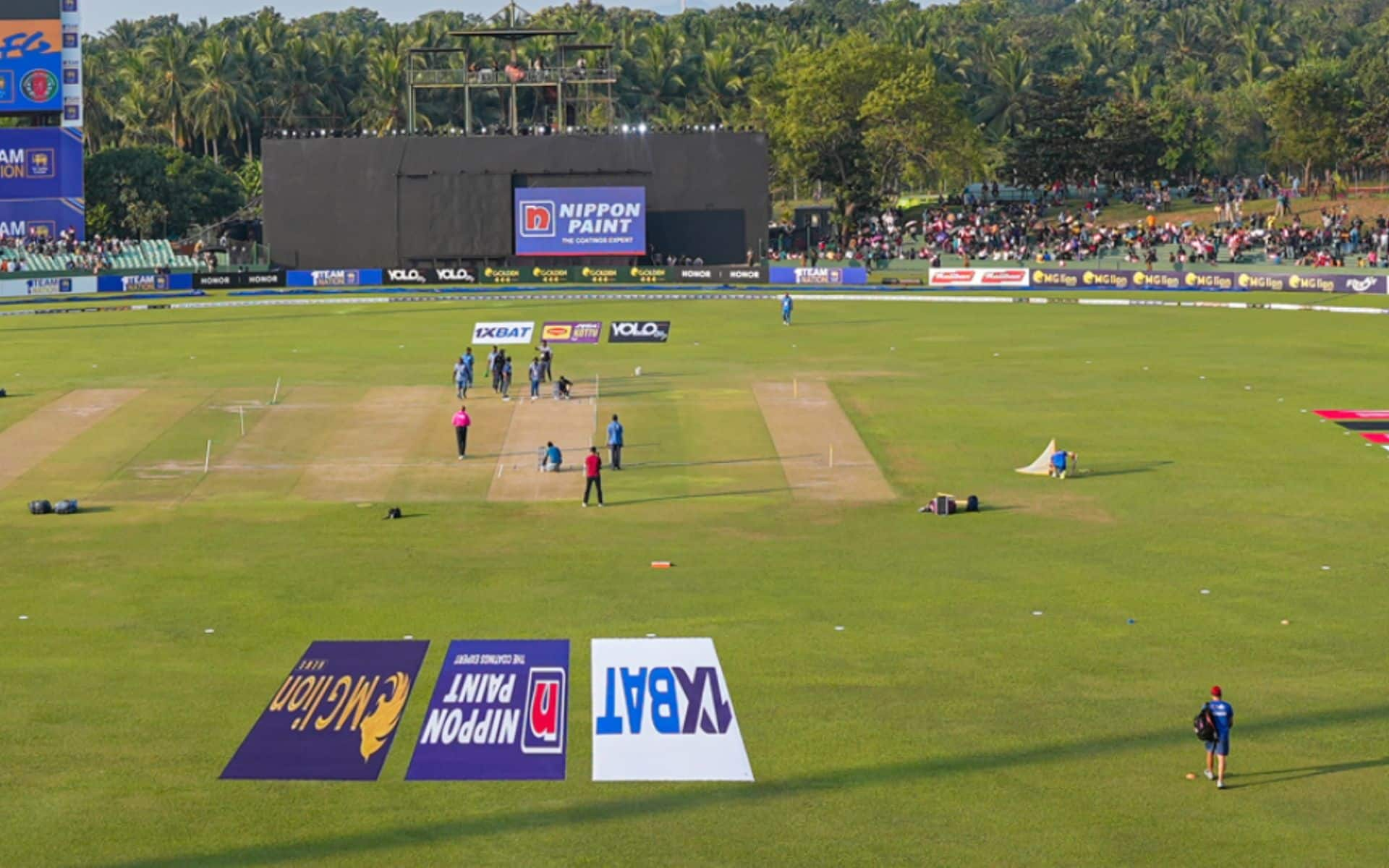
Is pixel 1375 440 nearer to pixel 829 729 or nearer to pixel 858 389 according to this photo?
pixel 858 389

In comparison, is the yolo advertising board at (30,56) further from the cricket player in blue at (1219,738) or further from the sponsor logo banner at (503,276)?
the cricket player in blue at (1219,738)

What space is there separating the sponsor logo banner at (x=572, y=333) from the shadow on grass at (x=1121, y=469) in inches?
1314

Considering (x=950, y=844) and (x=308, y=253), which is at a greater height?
(x=308, y=253)

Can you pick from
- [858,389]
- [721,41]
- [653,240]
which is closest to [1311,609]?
[858,389]

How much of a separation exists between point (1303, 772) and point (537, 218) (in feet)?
281

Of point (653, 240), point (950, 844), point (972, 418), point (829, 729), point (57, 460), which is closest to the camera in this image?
point (950, 844)

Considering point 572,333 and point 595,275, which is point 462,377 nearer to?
point 572,333

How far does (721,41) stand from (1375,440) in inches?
5179

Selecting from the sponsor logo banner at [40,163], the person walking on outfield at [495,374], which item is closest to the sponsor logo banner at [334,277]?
the sponsor logo banner at [40,163]

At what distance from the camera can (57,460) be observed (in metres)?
45.3

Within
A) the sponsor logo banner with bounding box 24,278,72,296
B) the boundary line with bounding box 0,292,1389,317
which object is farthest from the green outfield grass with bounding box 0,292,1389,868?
the sponsor logo banner with bounding box 24,278,72,296

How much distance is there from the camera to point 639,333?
7262 cm

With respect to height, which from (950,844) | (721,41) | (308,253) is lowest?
(950,844)

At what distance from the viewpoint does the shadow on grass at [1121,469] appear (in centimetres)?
4209
